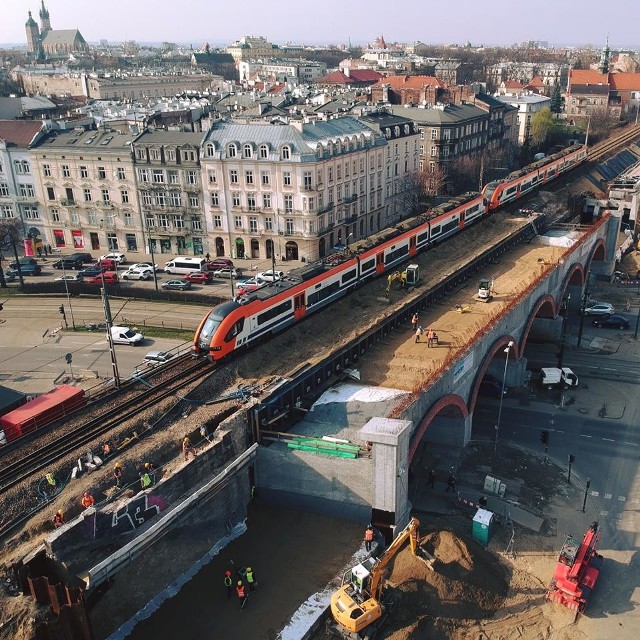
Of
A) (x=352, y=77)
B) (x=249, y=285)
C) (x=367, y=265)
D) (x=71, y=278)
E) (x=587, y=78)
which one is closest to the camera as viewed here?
(x=367, y=265)

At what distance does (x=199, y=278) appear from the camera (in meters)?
69.3

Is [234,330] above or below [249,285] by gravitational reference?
above

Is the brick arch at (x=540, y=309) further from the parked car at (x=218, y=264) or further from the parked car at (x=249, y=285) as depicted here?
the parked car at (x=218, y=264)

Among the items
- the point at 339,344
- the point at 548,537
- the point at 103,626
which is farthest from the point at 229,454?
the point at 548,537

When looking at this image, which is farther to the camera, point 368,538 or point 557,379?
point 557,379

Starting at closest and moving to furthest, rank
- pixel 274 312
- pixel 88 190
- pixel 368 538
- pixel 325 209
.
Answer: pixel 368 538 < pixel 274 312 < pixel 325 209 < pixel 88 190

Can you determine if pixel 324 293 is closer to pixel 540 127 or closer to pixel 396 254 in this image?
pixel 396 254

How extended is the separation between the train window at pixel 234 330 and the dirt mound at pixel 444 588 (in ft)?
49.7

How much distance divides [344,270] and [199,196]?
34.1 metres

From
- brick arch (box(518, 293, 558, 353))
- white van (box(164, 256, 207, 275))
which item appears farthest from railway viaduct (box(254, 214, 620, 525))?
white van (box(164, 256, 207, 275))

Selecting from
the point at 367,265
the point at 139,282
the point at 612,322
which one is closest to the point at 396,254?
the point at 367,265

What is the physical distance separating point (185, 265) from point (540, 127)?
93.1 metres

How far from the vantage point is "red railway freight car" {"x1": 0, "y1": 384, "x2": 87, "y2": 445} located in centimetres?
3331

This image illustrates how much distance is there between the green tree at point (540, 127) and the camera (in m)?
136
